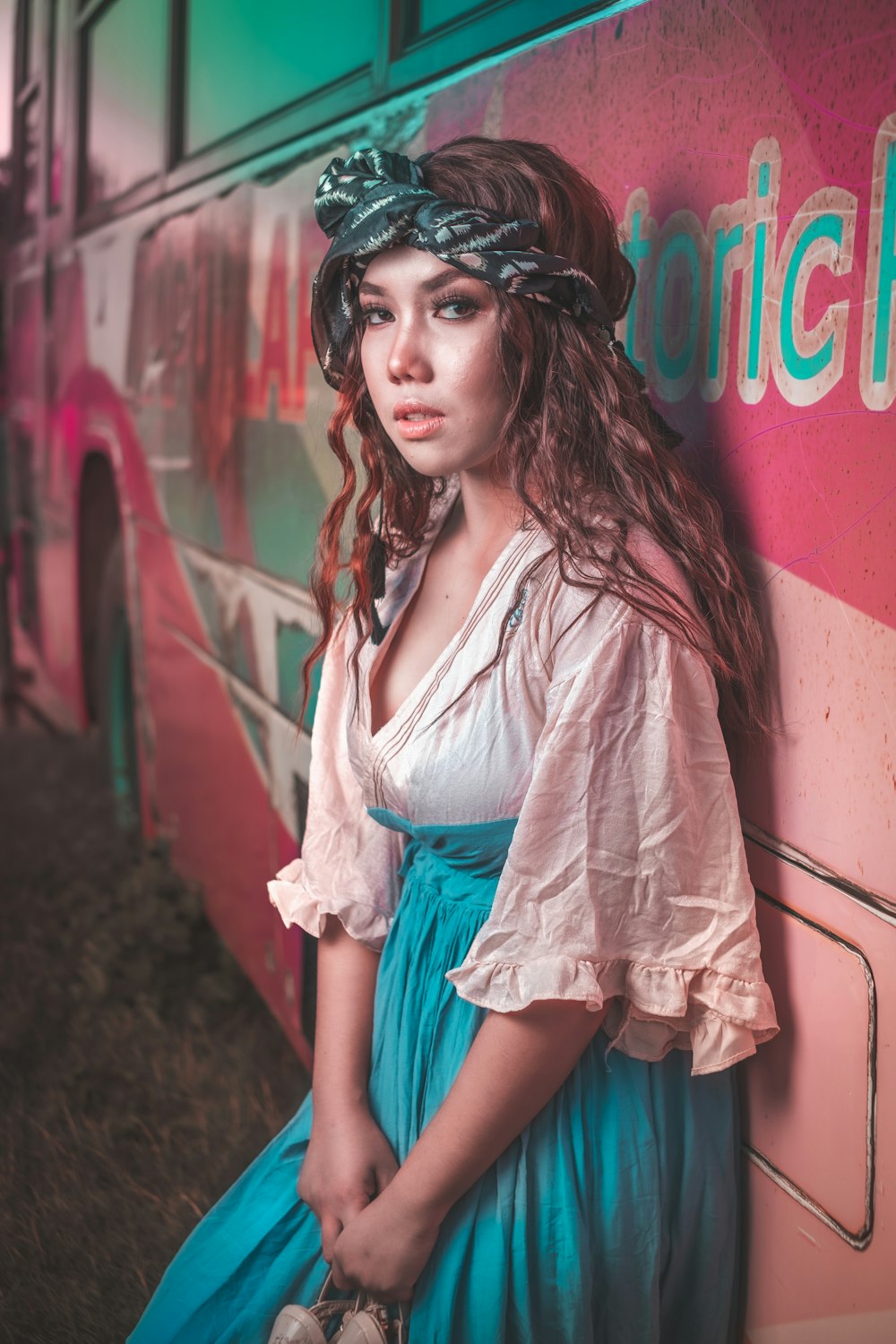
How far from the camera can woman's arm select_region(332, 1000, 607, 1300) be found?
3.79 ft

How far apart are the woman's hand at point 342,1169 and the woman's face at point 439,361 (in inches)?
31.1

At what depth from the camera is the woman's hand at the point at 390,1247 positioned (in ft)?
4.00

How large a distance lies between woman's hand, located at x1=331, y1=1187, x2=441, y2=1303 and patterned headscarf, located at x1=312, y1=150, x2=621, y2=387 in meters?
0.96

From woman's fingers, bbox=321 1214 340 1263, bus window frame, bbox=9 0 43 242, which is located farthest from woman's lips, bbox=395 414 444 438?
bus window frame, bbox=9 0 43 242

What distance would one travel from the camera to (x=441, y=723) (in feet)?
4.17

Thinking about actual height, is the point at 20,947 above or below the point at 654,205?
below

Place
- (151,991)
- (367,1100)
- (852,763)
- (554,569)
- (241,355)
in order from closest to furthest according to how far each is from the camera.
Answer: (852,763)
(554,569)
(367,1100)
(241,355)
(151,991)

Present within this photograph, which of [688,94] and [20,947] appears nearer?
[688,94]

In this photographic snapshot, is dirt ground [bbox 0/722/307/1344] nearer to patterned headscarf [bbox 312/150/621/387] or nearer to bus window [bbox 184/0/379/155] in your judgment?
patterned headscarf [bbox 312/150/621/387]

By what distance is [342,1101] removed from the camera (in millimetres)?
1432

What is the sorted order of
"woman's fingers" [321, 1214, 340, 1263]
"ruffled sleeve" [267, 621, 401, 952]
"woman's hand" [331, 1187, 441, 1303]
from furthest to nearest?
"ruffled sleeve" [267, 621, 401, 952] → "woman's fingers" [321, 1214, 340, 1263] → "woman's hand" [331, 1187, 441, 1303]

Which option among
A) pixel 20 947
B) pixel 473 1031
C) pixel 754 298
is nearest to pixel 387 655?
pixel 473 1031

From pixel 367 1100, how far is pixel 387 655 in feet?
1.83

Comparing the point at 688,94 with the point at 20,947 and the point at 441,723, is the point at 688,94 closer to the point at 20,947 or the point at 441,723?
the point at 441,723
